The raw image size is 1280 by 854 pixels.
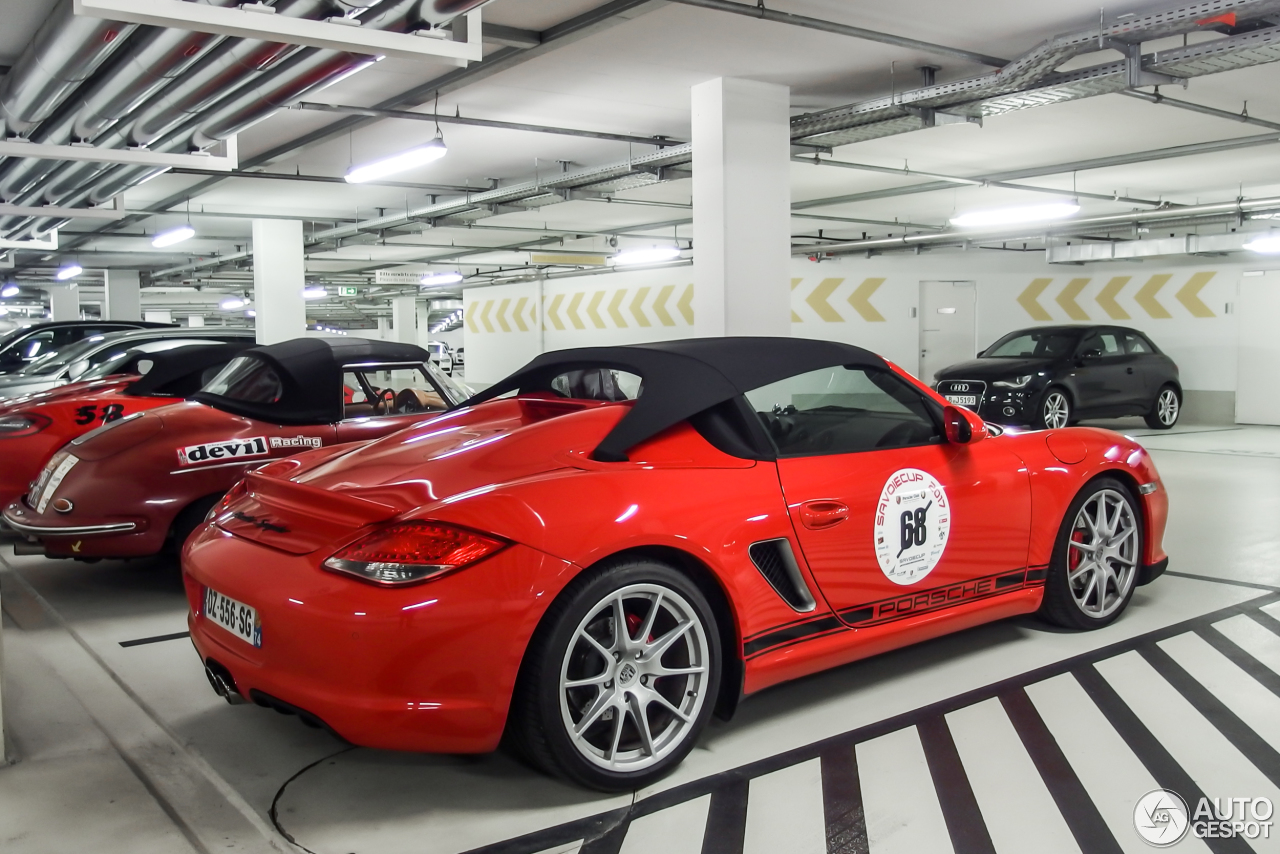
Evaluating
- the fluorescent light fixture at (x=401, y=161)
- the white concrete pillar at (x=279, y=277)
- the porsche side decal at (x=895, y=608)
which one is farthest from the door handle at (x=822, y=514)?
the white concrete pillar at (x=279, y=277)

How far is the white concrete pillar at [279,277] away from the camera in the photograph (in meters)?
15.2

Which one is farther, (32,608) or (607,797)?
(32,608)

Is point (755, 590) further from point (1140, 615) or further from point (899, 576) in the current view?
point (1140, 615)

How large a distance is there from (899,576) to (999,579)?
0.59 m

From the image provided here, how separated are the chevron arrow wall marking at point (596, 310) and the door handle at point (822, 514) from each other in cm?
1987

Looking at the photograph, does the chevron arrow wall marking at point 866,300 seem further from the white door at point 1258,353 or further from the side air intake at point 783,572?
the side air intake at point 783,572

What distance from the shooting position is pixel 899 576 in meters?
3.20

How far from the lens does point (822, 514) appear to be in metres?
3.01

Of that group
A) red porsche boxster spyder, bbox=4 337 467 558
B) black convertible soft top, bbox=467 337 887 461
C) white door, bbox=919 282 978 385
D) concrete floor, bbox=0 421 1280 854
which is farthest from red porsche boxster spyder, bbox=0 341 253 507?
white door, bbox=919 282 978 385

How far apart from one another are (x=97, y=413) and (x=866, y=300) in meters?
15.5

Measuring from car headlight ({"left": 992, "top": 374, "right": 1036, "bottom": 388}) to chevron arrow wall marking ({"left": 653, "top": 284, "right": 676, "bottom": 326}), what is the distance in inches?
386

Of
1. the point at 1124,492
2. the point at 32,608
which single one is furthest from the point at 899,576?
the point at 32,608

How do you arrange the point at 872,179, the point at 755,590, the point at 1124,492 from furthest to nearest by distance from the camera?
the point at 872,179, the point at 1124,492, the point at 755,590

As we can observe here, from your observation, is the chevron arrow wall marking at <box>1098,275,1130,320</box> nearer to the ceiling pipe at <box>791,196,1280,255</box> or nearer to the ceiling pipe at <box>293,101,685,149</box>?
the ceiling pipe at <box>791,196,1280,255</box>
